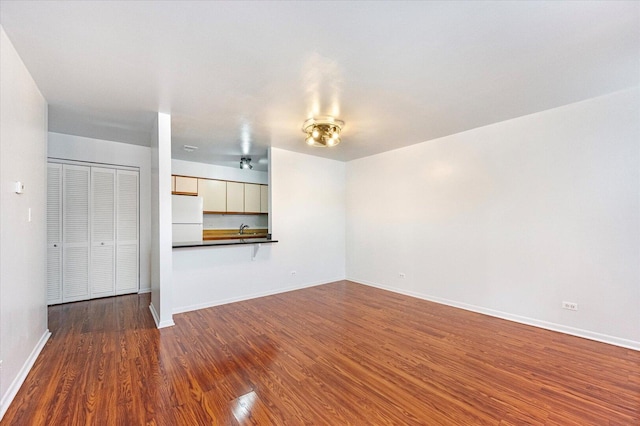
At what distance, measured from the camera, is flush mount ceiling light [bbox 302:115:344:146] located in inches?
134

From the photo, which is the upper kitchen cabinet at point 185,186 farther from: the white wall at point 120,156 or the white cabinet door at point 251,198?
the white cabinet door at point 251,198

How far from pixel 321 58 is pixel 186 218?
448 cm

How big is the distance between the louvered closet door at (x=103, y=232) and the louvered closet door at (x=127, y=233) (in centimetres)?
7

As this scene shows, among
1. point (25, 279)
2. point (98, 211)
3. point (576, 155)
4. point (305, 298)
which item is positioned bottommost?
point (305, 298)

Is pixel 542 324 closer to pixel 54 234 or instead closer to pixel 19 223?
pixel 19 223

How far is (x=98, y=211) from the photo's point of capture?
4531 millimetres

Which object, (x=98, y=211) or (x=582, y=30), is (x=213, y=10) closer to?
(x=582, y=30)

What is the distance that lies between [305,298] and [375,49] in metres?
3.70

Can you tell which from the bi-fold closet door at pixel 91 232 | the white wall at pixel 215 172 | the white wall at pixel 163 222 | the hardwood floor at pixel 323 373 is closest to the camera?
the hardwood floor at pixel 323 373

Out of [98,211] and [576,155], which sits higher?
[576,155]

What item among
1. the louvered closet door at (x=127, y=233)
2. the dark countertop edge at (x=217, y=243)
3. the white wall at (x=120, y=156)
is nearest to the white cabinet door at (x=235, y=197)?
the white wall at (x=120, y=156)

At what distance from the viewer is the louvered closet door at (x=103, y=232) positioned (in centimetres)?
450

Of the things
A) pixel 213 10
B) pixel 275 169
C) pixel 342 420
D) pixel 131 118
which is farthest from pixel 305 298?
pixel 213 10

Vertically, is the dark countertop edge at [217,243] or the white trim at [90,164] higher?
the white trim at [90,164]
